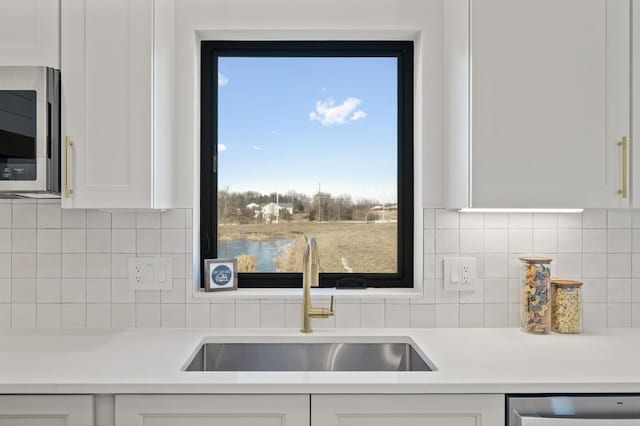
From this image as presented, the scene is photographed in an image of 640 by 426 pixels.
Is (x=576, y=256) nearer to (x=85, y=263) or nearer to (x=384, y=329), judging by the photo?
(x=384, y=329)

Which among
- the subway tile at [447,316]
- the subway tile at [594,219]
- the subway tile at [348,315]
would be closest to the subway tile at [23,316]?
the subway tile at [348,315]

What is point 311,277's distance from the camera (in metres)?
1.79

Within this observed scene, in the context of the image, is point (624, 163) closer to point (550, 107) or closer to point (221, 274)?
point (550, 107)

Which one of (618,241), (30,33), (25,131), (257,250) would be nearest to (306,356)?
(257,250)

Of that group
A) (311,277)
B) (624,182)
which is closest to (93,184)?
(311,277)

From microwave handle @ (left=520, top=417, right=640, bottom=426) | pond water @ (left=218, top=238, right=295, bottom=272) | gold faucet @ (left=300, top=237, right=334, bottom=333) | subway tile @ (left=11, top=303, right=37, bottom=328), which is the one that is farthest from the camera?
pond water @ (left=218, top=238, right=295, bottom=272)

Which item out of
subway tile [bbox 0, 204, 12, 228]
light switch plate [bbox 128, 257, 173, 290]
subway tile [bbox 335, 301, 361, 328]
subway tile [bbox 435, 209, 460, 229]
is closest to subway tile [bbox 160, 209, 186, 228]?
light switch plate [bbox 128, 257, 173, 290]

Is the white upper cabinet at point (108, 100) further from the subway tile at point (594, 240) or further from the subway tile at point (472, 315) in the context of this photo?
the subway tile at point (594, 240)

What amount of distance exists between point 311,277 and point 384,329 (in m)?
0.38

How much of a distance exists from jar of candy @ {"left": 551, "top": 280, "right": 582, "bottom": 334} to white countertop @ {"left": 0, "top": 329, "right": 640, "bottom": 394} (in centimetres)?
4

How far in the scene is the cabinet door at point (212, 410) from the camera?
4.31 feet

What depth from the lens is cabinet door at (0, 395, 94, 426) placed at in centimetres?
130

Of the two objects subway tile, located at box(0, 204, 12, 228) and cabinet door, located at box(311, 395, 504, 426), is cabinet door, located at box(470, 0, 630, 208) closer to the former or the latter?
cabinet door, located at box(311, 395, 504, 426)

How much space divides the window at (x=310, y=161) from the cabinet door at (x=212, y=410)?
0.80 m
